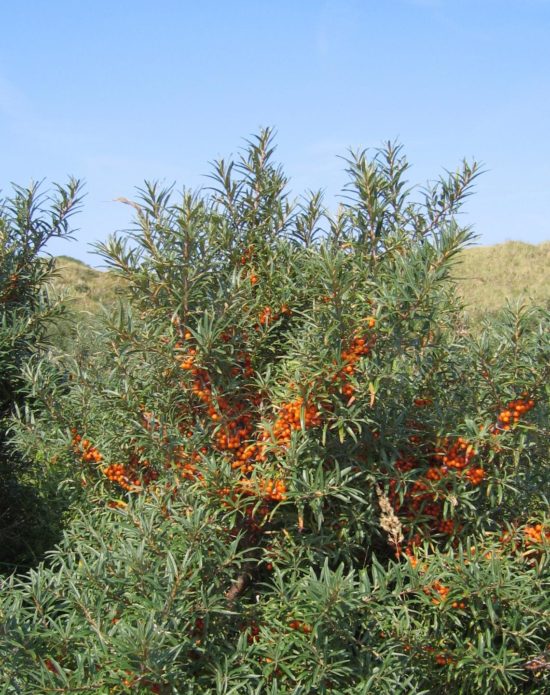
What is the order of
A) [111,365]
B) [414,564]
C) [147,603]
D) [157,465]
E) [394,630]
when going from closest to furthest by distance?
[147,603] < [394,630] < [414,564] < [157,465] < [111,365]

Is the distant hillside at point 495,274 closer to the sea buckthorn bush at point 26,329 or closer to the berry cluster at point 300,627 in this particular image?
the sea buckthorn bush at point 26,329

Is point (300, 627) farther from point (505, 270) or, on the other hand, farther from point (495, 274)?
point (505, 270)

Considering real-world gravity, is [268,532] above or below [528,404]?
below

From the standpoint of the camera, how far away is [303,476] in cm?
204

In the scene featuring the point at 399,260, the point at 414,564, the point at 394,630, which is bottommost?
the point at 394,630

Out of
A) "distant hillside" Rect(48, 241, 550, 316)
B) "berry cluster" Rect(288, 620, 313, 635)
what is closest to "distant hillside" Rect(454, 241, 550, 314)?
"distant hillside" Rect(48, 241, 550, 316)

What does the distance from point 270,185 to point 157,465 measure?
3.87 ft

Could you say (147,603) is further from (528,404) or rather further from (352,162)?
(352,162)

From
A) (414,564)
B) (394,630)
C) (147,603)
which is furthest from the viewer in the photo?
(414,564)

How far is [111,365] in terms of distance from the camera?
107 inches

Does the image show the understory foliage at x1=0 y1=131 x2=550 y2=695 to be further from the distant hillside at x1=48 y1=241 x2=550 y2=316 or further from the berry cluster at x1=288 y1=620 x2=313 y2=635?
the distant hillside at x1=48 y1=241 x2=550 y2=316

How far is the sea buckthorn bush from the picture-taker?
10.5ft

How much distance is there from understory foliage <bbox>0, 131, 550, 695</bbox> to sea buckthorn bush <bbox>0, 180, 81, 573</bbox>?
0.57 metres

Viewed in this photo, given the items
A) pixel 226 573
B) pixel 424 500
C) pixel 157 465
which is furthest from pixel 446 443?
pixel 157 465
